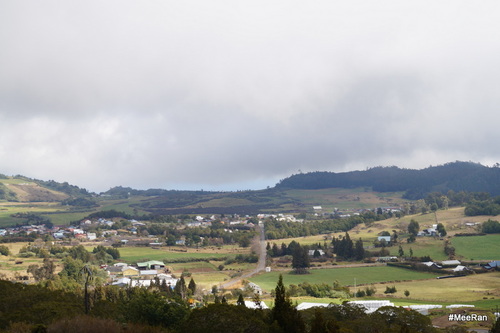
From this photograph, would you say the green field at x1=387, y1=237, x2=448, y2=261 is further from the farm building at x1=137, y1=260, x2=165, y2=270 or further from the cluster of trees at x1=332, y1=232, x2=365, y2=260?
the farm building at x1=137, y1=260, x2=165, y2=270

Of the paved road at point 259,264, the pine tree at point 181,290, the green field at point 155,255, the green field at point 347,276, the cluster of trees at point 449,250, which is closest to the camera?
the pine tree at point 181,290

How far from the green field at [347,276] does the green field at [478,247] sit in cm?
1776

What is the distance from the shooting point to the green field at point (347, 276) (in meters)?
87.2

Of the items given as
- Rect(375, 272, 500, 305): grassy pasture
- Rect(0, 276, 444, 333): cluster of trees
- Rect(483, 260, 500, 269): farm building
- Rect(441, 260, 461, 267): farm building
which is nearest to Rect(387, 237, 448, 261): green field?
Rect(441, 260, 461, 267): farm building

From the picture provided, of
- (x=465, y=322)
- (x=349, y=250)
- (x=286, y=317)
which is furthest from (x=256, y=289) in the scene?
(x=286, y=317)

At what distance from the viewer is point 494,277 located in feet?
262

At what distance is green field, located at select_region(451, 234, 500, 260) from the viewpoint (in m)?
99.8

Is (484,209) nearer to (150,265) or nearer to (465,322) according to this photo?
(150,265)

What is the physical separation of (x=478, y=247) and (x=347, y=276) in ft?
125

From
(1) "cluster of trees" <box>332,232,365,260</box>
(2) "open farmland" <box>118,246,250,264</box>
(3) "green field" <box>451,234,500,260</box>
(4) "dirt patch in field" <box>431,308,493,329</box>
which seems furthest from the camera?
(2) "open farmland" <box>118,246,250,264</box>

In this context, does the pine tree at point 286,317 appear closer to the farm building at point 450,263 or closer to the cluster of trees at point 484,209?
the farm building at point 450,263

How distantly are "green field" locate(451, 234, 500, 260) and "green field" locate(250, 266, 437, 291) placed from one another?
17764mm

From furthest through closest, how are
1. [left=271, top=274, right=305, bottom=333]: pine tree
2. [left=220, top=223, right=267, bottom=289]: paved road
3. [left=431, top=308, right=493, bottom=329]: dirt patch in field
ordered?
[left=220, top=223, right=267, bottom=289]: paved road → [left=431, top=308, right=493, bottom=329]: dirt patch in field → [left=271, top=274, right=305, bottom=333]: pine tree

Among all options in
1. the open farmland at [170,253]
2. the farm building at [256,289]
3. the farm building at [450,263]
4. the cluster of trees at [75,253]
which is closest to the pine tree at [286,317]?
the farm building at [256,289]
